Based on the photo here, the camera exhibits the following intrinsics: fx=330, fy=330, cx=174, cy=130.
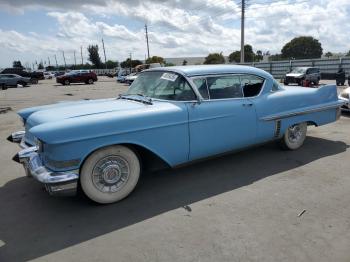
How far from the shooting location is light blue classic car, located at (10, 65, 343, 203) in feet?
11.2

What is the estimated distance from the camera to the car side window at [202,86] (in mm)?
4445

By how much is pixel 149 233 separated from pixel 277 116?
2950 mm

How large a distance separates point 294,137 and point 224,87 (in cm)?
181

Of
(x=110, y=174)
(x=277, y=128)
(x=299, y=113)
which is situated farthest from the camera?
(x=299, y=113)

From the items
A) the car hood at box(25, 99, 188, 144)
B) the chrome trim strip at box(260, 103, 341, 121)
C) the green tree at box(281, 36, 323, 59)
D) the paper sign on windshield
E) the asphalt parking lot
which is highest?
the green tree at box(281, 36, 323, 59)

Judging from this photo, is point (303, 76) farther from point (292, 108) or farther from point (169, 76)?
point (169, 76)

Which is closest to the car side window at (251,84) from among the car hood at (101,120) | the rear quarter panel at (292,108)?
the rear quarter panel at (292,108)

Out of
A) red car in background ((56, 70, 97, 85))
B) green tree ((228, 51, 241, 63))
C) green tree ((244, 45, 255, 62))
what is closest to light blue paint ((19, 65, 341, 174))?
red car in background ((56, 70, 97, 85))

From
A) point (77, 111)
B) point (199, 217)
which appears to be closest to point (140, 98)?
point (77, 111)

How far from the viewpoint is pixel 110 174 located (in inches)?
148

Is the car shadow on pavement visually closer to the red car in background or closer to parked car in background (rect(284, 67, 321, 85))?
parked car in background (rect(284, 67, 321, 85))

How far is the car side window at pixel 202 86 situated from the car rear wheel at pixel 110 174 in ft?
4.21

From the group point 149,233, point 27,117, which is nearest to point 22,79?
point 27,117

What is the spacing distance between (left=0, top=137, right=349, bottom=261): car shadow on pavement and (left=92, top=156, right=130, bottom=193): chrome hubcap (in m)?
0.22
